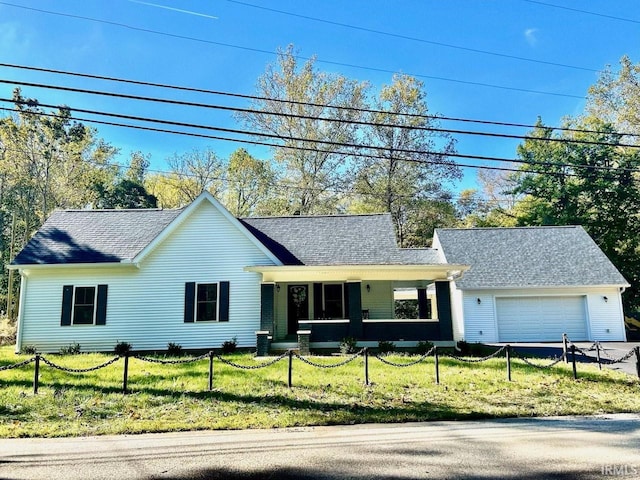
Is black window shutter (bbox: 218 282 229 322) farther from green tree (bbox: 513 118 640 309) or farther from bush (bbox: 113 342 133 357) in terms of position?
green tree (bbox: 513 118 640 309)

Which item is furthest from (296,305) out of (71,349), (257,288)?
(71,349)

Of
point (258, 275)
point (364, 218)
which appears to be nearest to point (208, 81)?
point (258, 275)

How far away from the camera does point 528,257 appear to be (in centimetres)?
1991

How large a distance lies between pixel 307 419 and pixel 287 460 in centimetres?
184

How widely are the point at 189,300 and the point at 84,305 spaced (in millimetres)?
3735

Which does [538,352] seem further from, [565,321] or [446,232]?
[446,232]

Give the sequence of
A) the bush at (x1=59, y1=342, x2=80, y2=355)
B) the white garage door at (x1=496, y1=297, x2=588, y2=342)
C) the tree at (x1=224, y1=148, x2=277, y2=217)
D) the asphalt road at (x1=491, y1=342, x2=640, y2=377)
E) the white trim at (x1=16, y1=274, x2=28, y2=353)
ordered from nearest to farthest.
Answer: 1. the asphalt road at (x1=491, y1=342, x2=640, y2=377)
2. the bush at (x1=59, y1=342, x2=80, y2=355)
3. the white trim at (x1=16, y1=274, x2=28, y2=353)
4. the white garage door at (x1=496, y1=297, x2=588, y2=342)
5. the tree at (x1=224, y1=148, x2=277, y2=217)

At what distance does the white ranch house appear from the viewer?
44.9 ft

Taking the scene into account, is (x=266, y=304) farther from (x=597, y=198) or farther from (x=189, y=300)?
(x=597, y=198)

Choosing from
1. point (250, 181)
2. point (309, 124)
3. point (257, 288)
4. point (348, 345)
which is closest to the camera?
point (348, 345)

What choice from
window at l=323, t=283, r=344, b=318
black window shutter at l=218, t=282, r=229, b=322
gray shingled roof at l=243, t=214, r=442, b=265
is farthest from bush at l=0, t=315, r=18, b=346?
window at l=323, t=283, r=344, b=318

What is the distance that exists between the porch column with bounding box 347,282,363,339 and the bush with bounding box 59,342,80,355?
9410mm

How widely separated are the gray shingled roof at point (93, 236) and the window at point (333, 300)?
6710 millimetres

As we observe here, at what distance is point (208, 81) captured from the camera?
10.0 meters
